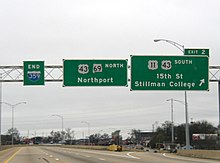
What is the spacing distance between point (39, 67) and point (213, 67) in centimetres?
1351

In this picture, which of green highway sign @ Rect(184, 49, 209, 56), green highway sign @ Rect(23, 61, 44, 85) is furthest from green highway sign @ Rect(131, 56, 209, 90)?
green highway sign @ Rect(23, 61, 44, 85)

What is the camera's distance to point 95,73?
34094mm

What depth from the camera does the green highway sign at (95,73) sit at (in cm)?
3394

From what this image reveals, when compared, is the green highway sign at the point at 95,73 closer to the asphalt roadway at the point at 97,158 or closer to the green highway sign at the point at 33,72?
the green highway sign at the point at 33,72

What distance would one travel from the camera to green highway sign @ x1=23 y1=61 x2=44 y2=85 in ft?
114

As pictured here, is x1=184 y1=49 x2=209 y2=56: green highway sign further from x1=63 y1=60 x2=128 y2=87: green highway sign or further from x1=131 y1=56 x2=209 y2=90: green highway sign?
x1=63 y1=60 x2=128 y2=87: green highway sign

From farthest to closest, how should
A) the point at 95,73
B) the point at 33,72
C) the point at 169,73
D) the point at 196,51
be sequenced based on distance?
the point at 196,51 < the point at 33,72 < the point at 95,73 < the point at 169,73

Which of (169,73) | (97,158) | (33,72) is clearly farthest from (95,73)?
(97,158)

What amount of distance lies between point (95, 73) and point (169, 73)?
5.49m

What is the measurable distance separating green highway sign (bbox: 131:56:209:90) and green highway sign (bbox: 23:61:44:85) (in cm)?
699

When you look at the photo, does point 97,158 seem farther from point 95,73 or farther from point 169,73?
point 169,73

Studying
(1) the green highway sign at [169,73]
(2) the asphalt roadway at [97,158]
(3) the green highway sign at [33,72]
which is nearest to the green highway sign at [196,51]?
(1) the green highway sign at [169,73]

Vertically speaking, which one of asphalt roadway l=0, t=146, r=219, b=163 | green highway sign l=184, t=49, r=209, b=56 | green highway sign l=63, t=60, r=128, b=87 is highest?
green highway sign l=184, t=49, r=209, b=56

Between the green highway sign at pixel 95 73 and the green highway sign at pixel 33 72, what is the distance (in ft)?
6.42
